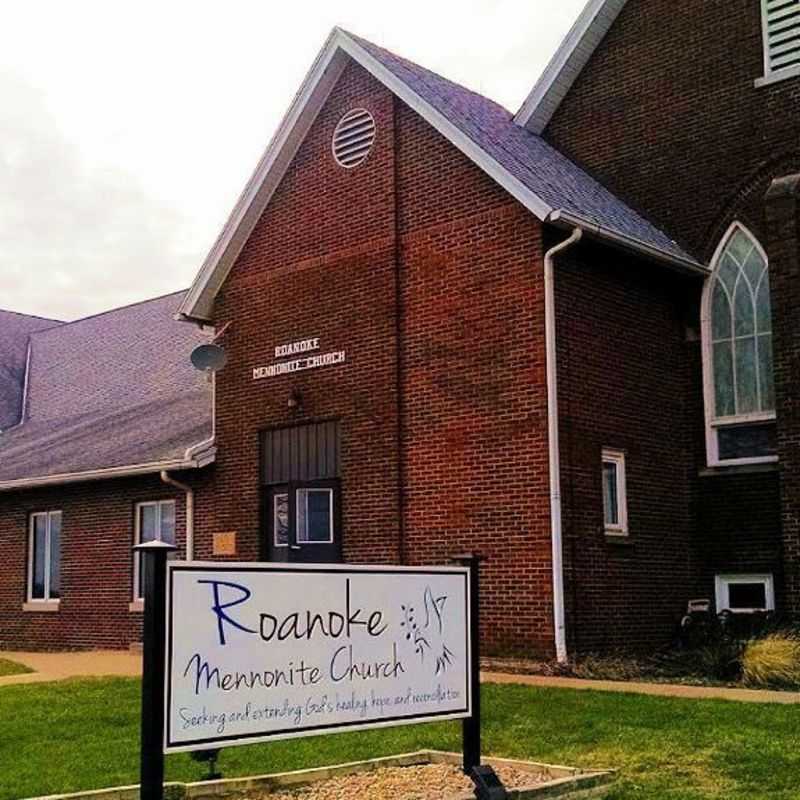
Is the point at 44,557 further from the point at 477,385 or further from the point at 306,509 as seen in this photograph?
the point at 477,385

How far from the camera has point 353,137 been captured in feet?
58.4

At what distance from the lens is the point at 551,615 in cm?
1447

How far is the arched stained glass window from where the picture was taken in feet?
53.7

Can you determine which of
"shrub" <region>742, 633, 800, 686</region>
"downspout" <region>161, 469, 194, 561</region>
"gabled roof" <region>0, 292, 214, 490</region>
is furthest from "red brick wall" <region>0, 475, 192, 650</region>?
"shrub" <region>742, 633, 800, 686</region>

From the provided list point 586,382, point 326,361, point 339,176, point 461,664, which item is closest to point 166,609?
point 461,664

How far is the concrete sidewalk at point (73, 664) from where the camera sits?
49.5 feet

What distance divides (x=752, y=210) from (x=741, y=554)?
4608 mm

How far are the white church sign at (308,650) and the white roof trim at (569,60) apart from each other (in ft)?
40.8

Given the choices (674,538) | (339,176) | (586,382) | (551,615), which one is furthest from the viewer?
(339,176)

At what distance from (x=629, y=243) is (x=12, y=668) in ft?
32.1

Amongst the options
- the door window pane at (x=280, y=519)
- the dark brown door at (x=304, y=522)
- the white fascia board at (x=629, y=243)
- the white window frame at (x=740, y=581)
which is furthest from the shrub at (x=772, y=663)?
the door window pane at (x=280, y=519)

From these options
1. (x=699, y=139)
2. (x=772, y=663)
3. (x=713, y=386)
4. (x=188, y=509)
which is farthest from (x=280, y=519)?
(x=699, y=139)

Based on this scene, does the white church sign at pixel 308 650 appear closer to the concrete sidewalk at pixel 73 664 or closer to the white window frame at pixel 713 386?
the concrete sidewalk at pixel 73 664

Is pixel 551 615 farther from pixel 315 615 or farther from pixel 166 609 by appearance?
pixel 166 609
